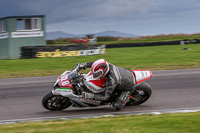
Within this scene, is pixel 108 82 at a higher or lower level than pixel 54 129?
higher

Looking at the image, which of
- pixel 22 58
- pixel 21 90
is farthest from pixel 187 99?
pixel 22 58

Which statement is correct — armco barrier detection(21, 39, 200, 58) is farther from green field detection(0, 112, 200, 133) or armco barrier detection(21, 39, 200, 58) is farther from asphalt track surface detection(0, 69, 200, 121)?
green field detection(0, 112, 200, 133)

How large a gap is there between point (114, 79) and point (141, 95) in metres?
1.06

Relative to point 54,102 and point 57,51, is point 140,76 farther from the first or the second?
point 57,51

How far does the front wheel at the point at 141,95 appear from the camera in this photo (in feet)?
22.8

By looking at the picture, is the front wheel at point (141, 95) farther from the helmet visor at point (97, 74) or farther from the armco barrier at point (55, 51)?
the armco barrier at point (55, 51)

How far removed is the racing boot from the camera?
6.66 metres

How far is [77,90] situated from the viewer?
21.6 feet

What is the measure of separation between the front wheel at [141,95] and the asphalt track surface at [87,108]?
14 centimetres

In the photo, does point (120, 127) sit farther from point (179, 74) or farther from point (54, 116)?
point (179, 74)

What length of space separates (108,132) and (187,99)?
12.9ft

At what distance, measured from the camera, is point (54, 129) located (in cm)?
491

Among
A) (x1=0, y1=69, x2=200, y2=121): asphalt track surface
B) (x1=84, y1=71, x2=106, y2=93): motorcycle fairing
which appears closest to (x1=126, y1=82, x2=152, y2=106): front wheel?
(x1=0, y1=69, x2=200, y2=121): asphalt track surface

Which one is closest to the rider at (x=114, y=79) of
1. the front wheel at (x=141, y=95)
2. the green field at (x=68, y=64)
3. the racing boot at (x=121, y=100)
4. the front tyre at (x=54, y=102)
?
the racing boot at (x=121, y=100)
